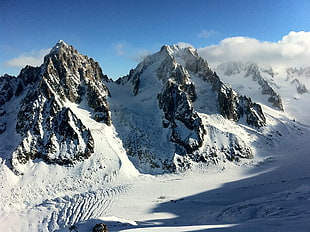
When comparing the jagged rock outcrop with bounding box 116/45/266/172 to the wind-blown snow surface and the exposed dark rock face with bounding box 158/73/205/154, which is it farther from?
the wind-blown snow surface

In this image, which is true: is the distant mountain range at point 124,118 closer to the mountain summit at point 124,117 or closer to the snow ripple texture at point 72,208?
the mountain summit at point 124,117

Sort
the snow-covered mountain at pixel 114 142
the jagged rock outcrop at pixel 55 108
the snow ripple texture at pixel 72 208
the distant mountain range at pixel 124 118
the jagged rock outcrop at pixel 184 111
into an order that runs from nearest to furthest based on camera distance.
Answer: the snow ripple texture at pixel 72 208 → the snow-covered mountain at pixel 114 142 → the jagged rock outcrop at pixel 55 108 → the distant mountain range at pixel 124 118 → the jagged rock outcrop at pixel 184 111

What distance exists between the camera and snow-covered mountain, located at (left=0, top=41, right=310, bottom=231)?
202 feet

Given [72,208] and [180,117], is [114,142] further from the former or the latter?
[72,208]

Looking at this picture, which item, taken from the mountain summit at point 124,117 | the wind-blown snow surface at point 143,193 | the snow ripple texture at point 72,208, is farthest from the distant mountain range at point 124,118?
the snow ripple texture at point 72,208

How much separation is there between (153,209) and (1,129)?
207 feet

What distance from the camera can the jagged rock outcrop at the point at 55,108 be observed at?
74.7 meters

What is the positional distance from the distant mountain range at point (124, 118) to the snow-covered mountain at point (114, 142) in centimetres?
39

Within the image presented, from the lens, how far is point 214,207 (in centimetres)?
5422

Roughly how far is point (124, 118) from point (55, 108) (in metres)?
27.6

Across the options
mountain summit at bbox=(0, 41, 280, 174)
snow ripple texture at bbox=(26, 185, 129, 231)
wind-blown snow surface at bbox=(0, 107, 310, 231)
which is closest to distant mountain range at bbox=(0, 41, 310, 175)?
mountain summit at bbox=(0, 41, 280, 174)

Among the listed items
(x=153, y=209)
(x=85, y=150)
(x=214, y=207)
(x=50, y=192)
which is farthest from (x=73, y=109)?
(x=214, y=207)

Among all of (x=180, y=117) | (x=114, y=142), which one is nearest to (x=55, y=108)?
(x=114, y=142)

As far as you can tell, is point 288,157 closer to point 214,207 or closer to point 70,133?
point 214,207
